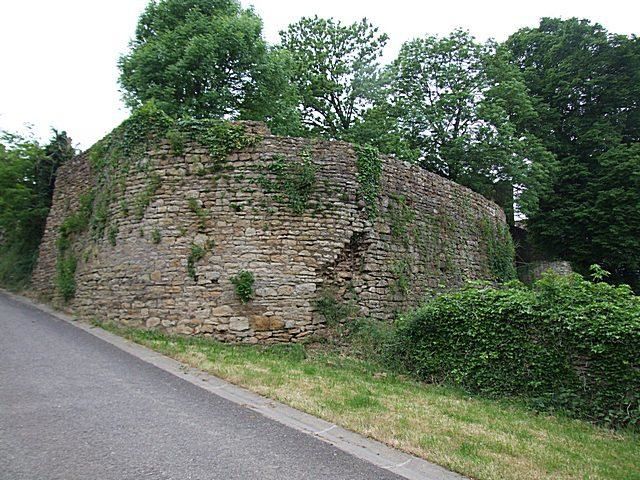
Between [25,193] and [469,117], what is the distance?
56.5 ft

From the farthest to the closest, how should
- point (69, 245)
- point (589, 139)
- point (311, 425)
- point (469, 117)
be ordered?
point (589, 139) < point (469, 117) < point (69, 245) < point (311, 425)

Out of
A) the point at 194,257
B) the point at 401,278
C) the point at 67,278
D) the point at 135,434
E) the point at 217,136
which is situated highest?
the point at 217,136

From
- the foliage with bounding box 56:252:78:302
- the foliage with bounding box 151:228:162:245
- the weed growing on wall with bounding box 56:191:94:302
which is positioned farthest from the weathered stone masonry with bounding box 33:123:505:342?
the weed growing on wall with bounding box 56:191:94:302

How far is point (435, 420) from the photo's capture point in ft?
17.3

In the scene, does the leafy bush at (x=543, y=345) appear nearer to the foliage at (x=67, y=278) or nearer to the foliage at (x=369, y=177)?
the foliage at (x=369, y=177)

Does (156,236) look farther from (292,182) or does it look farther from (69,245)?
(69,245)

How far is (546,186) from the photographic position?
2102cm

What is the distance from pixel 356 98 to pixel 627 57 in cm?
1306

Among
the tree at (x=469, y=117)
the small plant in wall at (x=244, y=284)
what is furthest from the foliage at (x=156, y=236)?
the tree at (x=469, y=117)

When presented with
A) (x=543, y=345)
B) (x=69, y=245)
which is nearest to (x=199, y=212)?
(x=69, y=245)

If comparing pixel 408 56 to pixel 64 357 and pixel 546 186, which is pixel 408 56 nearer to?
pixel 546 186

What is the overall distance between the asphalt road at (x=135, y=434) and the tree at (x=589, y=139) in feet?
68.4

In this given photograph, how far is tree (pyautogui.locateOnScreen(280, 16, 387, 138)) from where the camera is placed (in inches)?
876

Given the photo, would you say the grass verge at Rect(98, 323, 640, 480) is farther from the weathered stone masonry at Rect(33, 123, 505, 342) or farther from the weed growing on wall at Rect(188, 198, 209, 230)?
the weed growing on wall at Rect(188, 198, 209, 230)
